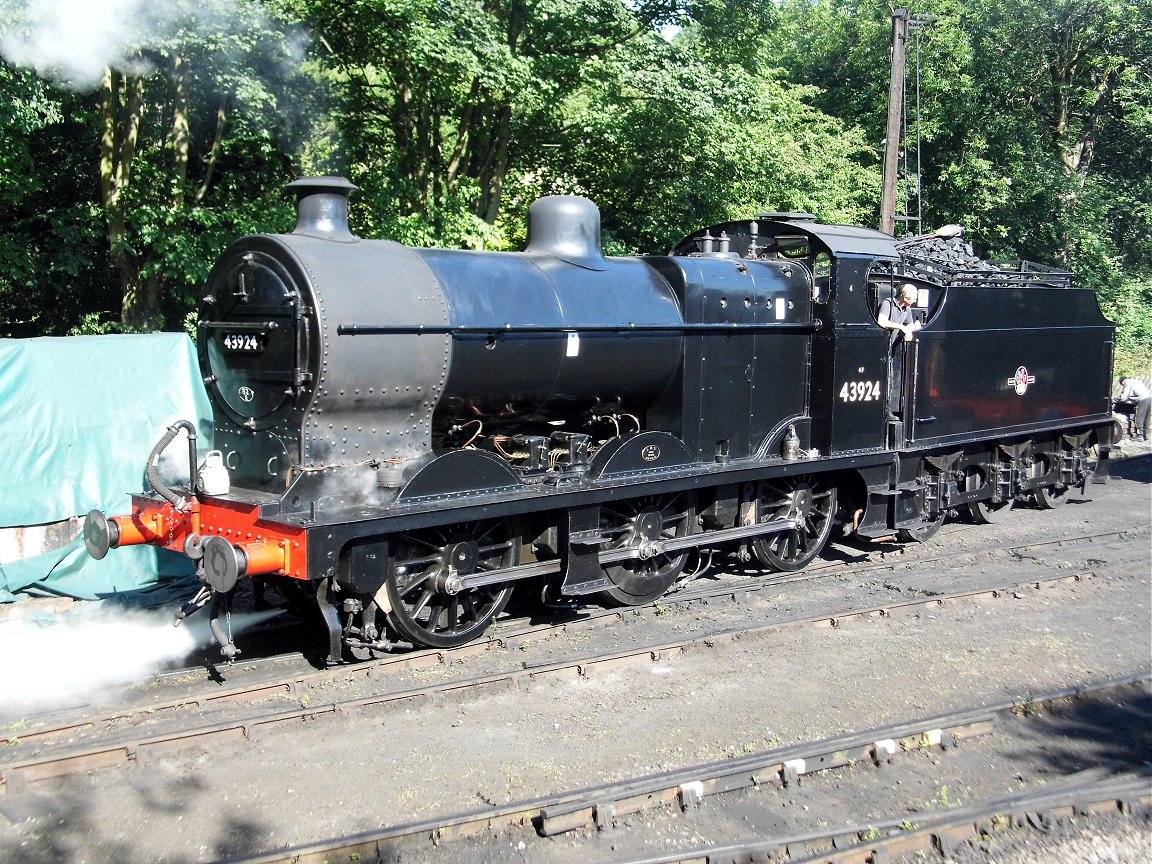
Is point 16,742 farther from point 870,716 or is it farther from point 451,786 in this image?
point 870,716

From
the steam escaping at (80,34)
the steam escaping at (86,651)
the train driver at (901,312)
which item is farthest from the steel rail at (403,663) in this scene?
the steam escaping at (80,34)

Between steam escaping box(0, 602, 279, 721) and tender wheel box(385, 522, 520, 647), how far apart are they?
4.99 feet

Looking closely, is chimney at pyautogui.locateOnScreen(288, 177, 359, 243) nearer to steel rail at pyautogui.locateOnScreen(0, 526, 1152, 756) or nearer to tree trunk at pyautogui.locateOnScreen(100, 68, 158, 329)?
steel rail at pyautogui.locateOnScreen(0, 526, 1152, 756)

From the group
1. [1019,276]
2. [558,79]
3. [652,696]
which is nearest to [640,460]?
[652,696]

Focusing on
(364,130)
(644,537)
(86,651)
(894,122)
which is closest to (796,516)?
(644,537)

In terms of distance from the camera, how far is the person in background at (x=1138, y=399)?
1548 cm

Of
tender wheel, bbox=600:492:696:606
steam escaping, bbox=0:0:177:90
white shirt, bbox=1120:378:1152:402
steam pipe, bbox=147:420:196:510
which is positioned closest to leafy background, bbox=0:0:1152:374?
steam escaping, bbox=0:0:177:90

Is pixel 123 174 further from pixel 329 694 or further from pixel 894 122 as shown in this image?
pixel 894 122

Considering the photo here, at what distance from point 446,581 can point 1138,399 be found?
13529 mm

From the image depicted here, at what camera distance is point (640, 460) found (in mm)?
7273

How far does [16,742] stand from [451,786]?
2.43 m

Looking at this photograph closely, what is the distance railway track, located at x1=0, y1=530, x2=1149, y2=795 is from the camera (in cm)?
504

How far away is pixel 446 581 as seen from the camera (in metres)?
6.37

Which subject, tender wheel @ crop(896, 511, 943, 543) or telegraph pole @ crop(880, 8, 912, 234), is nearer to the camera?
tender wheel @ crop(896, 511, 943, 543)
